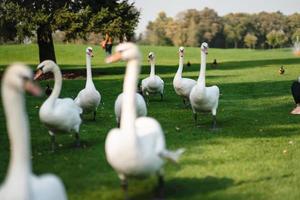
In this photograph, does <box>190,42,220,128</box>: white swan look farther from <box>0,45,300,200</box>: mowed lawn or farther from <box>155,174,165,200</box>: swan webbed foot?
<box>155,174,165,200</box>: swan webbed foot

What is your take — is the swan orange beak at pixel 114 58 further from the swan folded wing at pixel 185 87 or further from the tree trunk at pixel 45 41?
the tree trunk at pixel 45 41

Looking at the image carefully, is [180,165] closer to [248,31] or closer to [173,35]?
[173,35]

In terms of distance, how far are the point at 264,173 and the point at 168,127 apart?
4.41 meters

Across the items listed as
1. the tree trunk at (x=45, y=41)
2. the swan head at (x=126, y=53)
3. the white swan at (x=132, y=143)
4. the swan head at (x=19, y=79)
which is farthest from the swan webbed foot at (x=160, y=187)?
the tree trunk at (x=45, y=41)

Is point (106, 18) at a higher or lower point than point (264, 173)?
higher

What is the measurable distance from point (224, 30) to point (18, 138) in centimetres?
13703

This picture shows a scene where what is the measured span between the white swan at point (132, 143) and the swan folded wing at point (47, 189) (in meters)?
1.09

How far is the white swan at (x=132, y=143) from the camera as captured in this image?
569 cm

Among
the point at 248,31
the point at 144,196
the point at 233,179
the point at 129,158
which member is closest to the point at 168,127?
the point at 233,179

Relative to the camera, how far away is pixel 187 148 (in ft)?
31.7

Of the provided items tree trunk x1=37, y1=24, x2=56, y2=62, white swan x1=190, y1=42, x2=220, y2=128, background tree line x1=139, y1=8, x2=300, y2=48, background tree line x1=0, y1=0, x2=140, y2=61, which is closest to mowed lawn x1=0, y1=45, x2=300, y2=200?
white swan x1=190, y1=42, x2=220, y2=128

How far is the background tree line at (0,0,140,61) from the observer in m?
28.1

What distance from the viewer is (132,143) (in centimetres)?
564

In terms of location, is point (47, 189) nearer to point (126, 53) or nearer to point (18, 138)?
point (18, 138)
